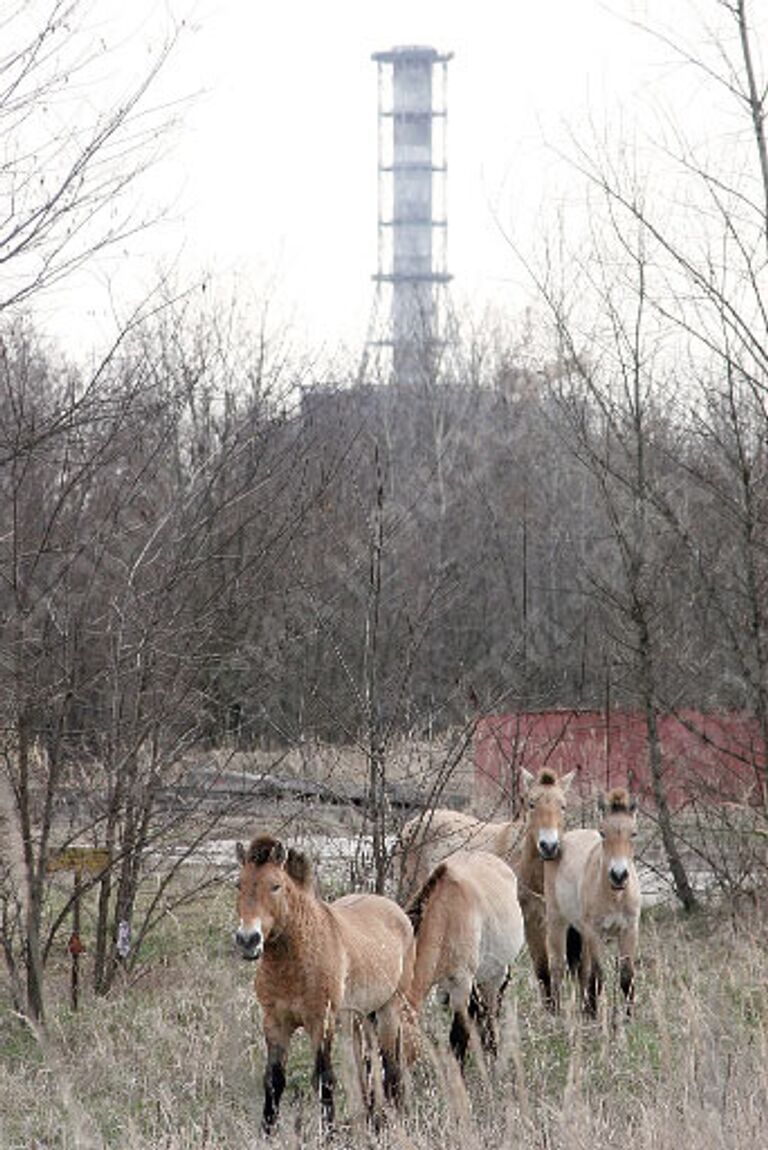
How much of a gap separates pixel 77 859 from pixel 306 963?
2.97m

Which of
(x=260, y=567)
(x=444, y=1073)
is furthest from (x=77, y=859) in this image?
(x=444, y=1073)

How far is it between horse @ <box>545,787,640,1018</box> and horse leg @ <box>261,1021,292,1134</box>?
2.54 metres

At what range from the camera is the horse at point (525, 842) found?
11.5 m

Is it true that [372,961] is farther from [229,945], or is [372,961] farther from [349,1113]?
[229,945]

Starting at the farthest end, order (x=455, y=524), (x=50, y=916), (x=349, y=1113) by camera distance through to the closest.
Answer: (x=455, y=524) → (x=50, y=916) → (x=349, y=1113)

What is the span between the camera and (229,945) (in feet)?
43.1

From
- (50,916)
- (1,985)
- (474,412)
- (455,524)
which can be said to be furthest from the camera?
(474,412)

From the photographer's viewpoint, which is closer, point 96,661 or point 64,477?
point 64,477

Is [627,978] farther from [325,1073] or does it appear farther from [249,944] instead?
[249,944]

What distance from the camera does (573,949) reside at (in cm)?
1195

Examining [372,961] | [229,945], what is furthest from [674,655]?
[372,961]

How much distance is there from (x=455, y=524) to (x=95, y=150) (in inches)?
1053

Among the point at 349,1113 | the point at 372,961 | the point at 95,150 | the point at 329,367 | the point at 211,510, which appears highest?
the point at 329,367

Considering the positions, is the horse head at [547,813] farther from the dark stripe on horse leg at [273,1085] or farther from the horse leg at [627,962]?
the dark stripe on horse leg at [273,1085]
